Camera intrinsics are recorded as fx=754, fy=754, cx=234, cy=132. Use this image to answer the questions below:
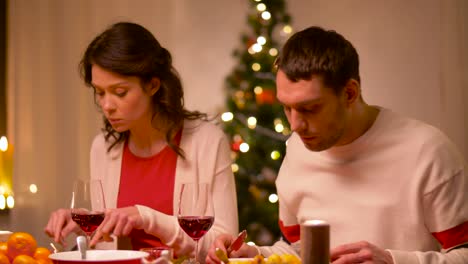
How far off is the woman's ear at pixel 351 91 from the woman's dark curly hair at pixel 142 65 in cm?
77

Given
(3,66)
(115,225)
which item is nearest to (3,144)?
(3,66)

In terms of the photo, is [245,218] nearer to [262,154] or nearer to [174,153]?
[262,154]

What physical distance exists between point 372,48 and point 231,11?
3.59 feet

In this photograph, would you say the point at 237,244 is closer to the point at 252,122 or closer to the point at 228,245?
the point at 228,245

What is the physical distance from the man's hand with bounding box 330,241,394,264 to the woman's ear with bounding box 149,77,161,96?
117 cm

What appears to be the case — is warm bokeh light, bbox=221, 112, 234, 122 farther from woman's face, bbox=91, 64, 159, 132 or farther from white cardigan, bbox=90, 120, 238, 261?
woman's face, bbox=91, 64, 159, 132

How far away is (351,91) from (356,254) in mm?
551

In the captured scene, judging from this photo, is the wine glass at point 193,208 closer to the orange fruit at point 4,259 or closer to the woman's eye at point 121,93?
the orange fruit at point 4,259

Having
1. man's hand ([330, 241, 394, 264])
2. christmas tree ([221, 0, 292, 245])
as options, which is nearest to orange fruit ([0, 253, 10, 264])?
man's hand ([330, 241, 394, 264])

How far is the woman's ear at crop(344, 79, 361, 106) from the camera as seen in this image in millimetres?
2096

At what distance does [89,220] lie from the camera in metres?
1.85

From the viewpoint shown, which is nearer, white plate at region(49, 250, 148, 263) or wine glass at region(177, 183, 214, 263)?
A: white plate at region(49, 250, 148, 263)

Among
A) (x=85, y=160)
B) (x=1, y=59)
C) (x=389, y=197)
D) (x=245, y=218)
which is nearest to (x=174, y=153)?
(x=389, y=197)

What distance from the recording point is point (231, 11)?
5.17 metres
